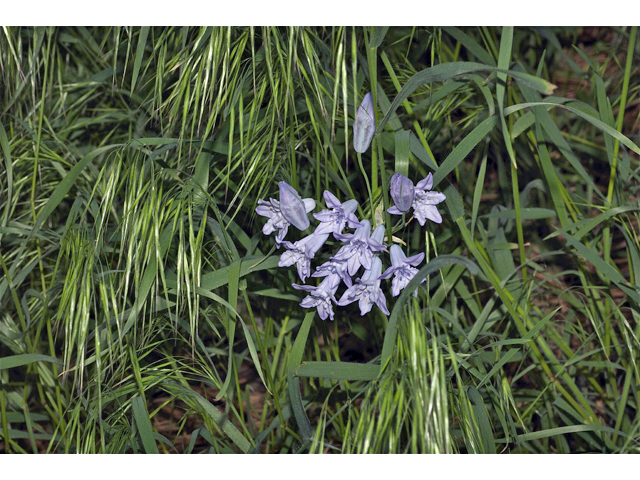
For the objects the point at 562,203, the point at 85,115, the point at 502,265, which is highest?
the point at 85,115

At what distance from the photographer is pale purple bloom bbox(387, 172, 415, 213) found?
570mm

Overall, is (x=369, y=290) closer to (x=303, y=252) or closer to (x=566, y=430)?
(x=303, y=252)

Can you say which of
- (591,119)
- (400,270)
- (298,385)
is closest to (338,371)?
(298,385)

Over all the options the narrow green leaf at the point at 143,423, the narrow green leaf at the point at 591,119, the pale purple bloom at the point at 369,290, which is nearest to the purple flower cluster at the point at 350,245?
the pale purple bloom at the point at 369,290

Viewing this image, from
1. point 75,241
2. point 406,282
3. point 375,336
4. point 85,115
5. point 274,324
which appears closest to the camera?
point 406,282

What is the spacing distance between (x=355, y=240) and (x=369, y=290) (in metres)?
0.06

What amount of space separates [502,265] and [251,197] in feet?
1.37

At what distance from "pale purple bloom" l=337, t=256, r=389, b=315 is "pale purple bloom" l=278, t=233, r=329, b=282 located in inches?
2.4

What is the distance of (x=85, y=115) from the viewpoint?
1.05 metres

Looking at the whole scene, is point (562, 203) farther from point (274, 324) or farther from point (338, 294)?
point (274, 324)

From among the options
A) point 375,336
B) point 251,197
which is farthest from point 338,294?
point 251,197

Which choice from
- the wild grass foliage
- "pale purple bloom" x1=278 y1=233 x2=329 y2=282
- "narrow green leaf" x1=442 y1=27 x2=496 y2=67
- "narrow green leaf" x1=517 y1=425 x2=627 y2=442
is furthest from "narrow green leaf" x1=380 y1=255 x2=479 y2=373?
"narrow green leaf" x1=442 y1=27 x2=496 y2=67

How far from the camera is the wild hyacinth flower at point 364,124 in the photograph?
61 centimetres

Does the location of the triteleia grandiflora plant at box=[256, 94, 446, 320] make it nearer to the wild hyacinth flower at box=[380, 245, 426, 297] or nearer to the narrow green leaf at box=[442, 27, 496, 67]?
the wild hyacinth flower at box=[380, 245, 426, 297]
